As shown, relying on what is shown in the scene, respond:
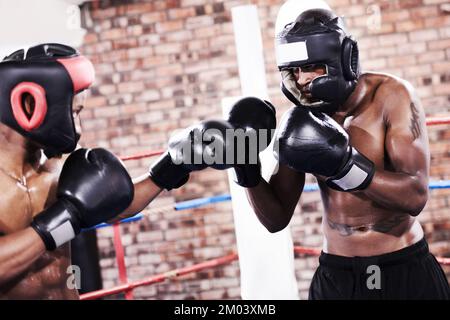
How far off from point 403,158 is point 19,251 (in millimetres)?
892

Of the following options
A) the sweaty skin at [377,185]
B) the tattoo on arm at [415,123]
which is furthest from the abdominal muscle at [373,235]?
the tattoo on arm at [415,123]

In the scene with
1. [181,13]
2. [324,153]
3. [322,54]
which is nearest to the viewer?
[324,153]

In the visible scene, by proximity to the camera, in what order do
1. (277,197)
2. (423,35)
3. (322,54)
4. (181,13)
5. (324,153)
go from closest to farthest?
(324,153)
(322,54)
(277,197)
(423,35)
(181,13)

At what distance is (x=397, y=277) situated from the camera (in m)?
1.49

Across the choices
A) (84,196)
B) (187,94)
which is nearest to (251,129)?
(84,196)

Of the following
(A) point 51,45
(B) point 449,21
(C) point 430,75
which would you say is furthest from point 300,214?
(A) point 51,45

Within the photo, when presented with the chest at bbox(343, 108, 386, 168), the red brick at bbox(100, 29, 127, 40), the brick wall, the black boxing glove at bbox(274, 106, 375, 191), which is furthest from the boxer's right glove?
the red brick at bbox(100, 29, 127, 40)

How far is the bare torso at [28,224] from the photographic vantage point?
1316 millimetres

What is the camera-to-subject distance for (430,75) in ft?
10.3

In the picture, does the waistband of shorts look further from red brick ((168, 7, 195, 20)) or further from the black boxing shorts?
red brick ((168, 7, 195, 20))

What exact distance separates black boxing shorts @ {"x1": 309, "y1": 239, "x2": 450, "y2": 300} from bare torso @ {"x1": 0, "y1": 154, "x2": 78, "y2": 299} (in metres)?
0.70

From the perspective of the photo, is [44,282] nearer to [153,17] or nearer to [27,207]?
[27,207]
